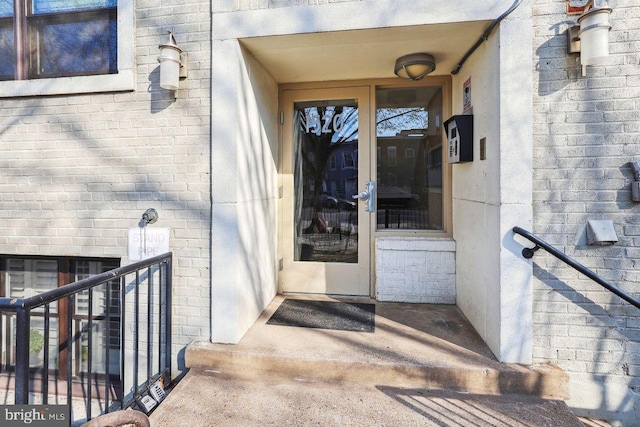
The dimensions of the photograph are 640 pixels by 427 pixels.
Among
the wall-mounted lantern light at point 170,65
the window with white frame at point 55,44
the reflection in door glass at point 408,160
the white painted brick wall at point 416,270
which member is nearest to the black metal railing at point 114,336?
the wall-mounted lantern light at point 170,65

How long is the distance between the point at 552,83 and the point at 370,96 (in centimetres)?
154

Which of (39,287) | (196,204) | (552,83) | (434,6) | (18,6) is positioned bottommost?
(39,287)

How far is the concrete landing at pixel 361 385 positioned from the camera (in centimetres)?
182

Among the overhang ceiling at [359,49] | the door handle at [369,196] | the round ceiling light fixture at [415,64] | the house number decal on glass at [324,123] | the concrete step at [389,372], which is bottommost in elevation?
the concrete step at [389,372]

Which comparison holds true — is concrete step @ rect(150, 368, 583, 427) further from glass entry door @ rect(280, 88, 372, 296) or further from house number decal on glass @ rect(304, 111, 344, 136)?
house number decal on glass @ rect(304, 111, 344, 136)

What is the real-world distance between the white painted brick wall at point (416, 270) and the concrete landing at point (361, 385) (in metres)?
0.66

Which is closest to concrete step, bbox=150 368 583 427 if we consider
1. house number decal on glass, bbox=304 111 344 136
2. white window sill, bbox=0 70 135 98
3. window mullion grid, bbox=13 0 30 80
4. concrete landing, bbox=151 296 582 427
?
concrete landing, bbox=151 296 582 427

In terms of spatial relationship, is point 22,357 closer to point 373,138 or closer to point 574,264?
point 574,264

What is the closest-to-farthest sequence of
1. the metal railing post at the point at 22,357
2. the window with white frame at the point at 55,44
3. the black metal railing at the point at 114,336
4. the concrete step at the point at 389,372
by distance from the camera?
the metal railing post at the point at 22,357 < the black metal railing at the point at 114,336 < the concrete step at the point at 389,372 < the window with white frame at the point at 55,44

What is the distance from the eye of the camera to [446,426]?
1.75 m

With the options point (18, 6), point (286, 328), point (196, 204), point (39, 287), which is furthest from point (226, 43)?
point (39, 287)

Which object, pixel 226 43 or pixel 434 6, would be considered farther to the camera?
pixel 226 43

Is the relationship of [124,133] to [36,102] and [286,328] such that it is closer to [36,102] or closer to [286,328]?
[36,102]

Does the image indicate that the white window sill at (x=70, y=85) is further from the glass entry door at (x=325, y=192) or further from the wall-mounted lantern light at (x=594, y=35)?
the wall-mounted lantern light at (x=594, y=35)
